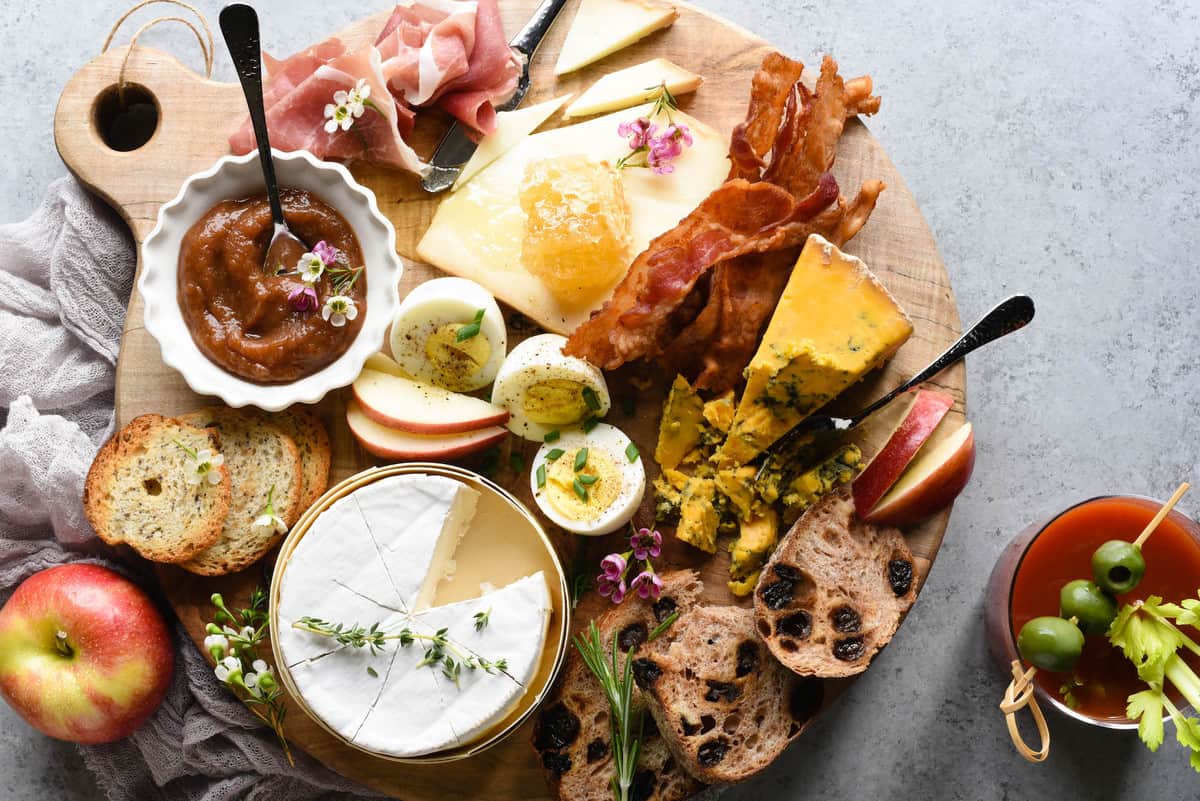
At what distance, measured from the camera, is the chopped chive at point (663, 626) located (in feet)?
9.95

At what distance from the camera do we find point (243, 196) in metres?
3.20

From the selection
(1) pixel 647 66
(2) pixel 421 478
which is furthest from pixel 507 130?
(2) pixel 421 478

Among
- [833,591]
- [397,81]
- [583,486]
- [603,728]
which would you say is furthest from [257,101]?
[833,591]

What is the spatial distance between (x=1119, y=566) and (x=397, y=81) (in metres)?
2.65

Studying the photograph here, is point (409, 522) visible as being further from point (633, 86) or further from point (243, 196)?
point (633, 86)

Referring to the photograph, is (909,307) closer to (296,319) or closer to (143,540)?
(296,319)

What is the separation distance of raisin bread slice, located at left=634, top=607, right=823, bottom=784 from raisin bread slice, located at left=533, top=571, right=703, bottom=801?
→ 6 cm

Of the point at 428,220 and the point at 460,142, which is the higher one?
the point at 460,142

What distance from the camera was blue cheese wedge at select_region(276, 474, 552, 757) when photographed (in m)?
2.90

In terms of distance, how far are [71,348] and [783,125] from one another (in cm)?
254

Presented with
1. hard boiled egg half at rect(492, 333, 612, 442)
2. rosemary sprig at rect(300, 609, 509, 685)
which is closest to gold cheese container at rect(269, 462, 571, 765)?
rosemary sprig at rect(300, 609, 509, 685)

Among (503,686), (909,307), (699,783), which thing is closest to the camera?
(503,686)

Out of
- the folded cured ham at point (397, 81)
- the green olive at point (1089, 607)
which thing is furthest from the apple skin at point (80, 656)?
the green olive at point (1089, 607)

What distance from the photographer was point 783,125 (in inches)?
126
